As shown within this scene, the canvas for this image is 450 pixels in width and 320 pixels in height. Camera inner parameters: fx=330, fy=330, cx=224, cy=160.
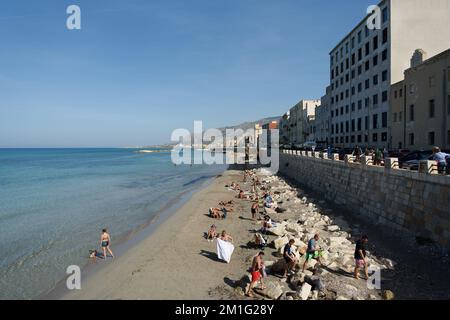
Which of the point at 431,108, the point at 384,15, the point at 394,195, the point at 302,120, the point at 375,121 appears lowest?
the point at 394,195

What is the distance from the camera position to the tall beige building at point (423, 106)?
88.2 feet

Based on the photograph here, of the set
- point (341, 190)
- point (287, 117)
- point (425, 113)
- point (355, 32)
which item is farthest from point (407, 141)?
point (287, 117)

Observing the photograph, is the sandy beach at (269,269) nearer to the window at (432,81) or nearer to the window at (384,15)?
the window at (432,81)

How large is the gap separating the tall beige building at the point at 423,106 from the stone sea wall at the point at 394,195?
9.28 metres

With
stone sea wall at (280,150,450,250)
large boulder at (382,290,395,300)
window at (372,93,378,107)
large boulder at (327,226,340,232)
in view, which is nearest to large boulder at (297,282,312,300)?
large boulder at (382,290,395,300)

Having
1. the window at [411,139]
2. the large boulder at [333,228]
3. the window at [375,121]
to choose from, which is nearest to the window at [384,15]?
the window at [375,121]

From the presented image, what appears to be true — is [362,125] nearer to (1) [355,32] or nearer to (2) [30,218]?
(1) [355,32]

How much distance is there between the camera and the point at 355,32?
1988 inches

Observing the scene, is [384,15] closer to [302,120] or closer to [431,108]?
[431,108]

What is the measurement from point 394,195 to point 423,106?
16956 millimetres

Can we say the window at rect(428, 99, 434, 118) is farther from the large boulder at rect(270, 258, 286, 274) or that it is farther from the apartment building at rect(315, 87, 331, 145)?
the apartment building at rect(315, 87, 331, 145)

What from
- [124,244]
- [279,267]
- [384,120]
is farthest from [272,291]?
[384,120]

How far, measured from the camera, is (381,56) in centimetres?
4256

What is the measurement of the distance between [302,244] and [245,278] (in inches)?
156
